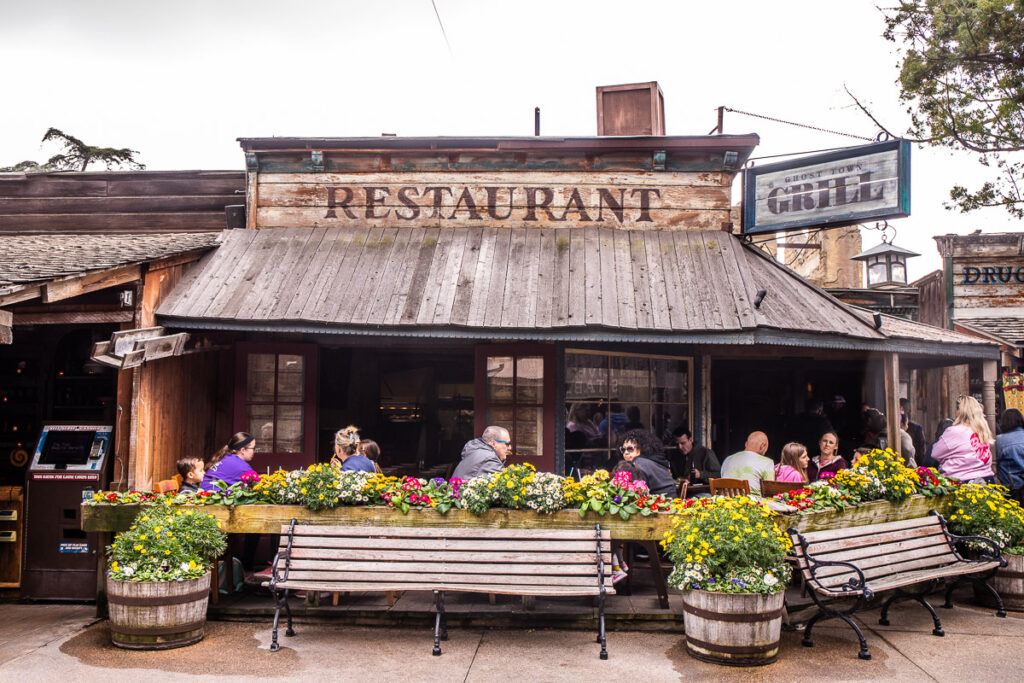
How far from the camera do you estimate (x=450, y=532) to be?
5.87 metres

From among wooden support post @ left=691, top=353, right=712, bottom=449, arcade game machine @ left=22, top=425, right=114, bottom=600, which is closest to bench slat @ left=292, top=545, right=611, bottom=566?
arcade game machine @ left=22, top=425, right=114, bottom=600

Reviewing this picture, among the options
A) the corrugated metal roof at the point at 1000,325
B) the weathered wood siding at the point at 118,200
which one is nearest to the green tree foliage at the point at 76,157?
the weathered wood siding at the point at 118,200

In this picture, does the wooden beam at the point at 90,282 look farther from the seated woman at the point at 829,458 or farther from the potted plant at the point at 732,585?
the seated woman at the point at 829,458

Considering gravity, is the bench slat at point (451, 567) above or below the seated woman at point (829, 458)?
below

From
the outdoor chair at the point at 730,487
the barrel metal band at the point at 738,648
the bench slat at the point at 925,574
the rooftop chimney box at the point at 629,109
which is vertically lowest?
the barrel metal band at the point at 738,648

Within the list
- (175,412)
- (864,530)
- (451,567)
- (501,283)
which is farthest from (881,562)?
(175,412)

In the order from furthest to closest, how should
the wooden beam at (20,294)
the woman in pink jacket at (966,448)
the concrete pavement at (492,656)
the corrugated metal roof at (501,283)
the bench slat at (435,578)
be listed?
the woman in pink jacket at (966,448) < the corrugated metal roof at (501,283) < the wooden beam at (20,294) < the bench slat at (435,578) < the concrete pavement at (492,656)

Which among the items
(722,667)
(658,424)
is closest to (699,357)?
(658,424)

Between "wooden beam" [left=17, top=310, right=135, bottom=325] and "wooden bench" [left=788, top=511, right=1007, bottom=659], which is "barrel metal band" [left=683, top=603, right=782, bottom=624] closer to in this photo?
"wooden bench" [left=788, top=511, right=1007, bottom=659]

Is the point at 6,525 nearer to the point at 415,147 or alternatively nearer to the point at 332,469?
the point at 332,469

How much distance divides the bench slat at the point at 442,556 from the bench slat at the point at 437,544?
0.03m

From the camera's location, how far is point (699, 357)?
9562 millimetres

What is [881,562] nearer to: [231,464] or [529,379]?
[529,379]

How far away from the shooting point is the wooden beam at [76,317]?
24.5 ft
